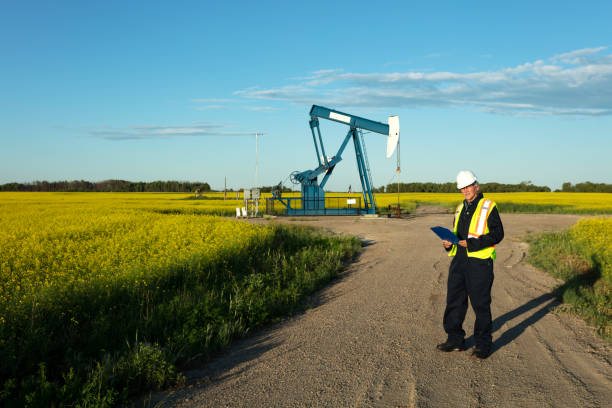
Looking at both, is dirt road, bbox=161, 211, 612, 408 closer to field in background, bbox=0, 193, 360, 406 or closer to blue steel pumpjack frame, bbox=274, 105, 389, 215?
field in background, bbox=0, 193, 360, 406

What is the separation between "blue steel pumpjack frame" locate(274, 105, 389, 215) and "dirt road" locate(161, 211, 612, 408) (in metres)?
19.6

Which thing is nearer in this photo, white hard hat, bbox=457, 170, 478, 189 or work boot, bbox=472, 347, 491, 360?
work boot, bbox=472, 347, 491, 360

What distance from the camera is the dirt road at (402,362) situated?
3.98 meters

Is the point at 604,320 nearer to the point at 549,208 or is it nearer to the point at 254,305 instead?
the point at 254,305

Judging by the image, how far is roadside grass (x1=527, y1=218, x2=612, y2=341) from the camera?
6.80 metres

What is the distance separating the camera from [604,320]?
245 inches

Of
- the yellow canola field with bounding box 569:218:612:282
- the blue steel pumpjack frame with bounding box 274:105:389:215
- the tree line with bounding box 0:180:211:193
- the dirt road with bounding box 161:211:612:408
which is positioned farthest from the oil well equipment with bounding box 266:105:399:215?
the tree line with bounding box 0:180:211:193

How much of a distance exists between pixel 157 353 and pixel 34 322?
5.75 ft

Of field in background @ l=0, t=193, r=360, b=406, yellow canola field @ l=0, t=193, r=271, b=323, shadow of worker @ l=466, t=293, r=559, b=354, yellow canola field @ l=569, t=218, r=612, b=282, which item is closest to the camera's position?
field in background @ l=0, t=193, r=360, b=406

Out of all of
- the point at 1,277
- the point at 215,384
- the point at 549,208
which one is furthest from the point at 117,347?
the point at 549,208

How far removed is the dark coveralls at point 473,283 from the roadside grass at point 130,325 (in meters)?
2.54

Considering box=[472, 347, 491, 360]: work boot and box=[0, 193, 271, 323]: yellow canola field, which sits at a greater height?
box=[0, 193, 271, 323]: yellow canola field

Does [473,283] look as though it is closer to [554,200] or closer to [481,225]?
[481,225]

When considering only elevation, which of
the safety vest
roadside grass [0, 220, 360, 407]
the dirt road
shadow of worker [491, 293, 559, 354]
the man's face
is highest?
the man's face
